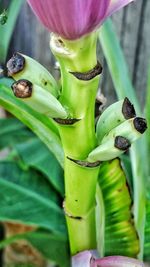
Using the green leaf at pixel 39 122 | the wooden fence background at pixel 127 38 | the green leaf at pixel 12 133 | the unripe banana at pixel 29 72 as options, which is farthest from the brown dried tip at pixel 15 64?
the wooden fence background at pixel 127 38

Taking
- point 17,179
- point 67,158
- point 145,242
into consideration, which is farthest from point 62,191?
point 67,158

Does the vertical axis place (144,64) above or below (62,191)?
above

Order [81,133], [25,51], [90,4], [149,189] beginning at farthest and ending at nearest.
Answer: [25,51], [149,189], [81,133], [90,4]

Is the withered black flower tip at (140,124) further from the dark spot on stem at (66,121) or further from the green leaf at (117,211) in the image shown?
the green leaf at (117,211)

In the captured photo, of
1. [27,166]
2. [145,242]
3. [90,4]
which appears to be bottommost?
[145,242]

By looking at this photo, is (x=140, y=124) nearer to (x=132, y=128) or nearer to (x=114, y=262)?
(x=132, y=128)

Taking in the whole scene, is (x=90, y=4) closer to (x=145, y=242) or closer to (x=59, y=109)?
(x=59, y=109)
